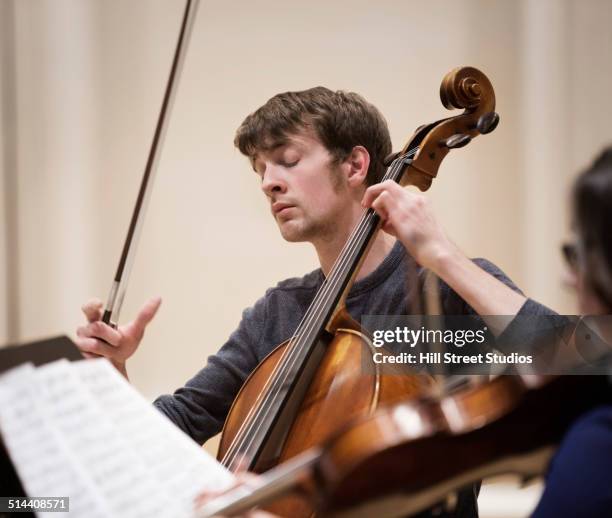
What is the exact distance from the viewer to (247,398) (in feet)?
3.54

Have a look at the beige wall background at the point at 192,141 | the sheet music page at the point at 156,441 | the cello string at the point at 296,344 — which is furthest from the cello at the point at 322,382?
the beige wall background at the point at 192,141

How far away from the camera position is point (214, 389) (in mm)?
1337

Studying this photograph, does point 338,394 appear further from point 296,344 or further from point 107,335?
point 107,335

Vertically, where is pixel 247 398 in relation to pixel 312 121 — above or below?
below

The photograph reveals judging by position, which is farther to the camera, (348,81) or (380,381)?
(348,81)

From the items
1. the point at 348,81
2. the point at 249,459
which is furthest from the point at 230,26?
the point at 249,459

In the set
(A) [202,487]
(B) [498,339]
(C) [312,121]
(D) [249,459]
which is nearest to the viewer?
(A) [202,487]

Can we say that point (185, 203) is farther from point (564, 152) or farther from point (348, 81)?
point (564, 152)

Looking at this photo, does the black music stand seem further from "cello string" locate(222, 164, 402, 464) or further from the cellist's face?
the cellist's face

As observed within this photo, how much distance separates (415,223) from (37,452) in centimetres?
64

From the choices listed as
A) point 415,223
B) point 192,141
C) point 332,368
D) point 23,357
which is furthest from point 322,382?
point 192,141

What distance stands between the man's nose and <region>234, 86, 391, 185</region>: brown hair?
60mm

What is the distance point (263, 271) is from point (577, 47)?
1116 millimetres

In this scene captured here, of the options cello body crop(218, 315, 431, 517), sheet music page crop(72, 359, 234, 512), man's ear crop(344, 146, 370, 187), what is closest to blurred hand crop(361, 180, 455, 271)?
cello body crop(218, 315, 431, 517)
